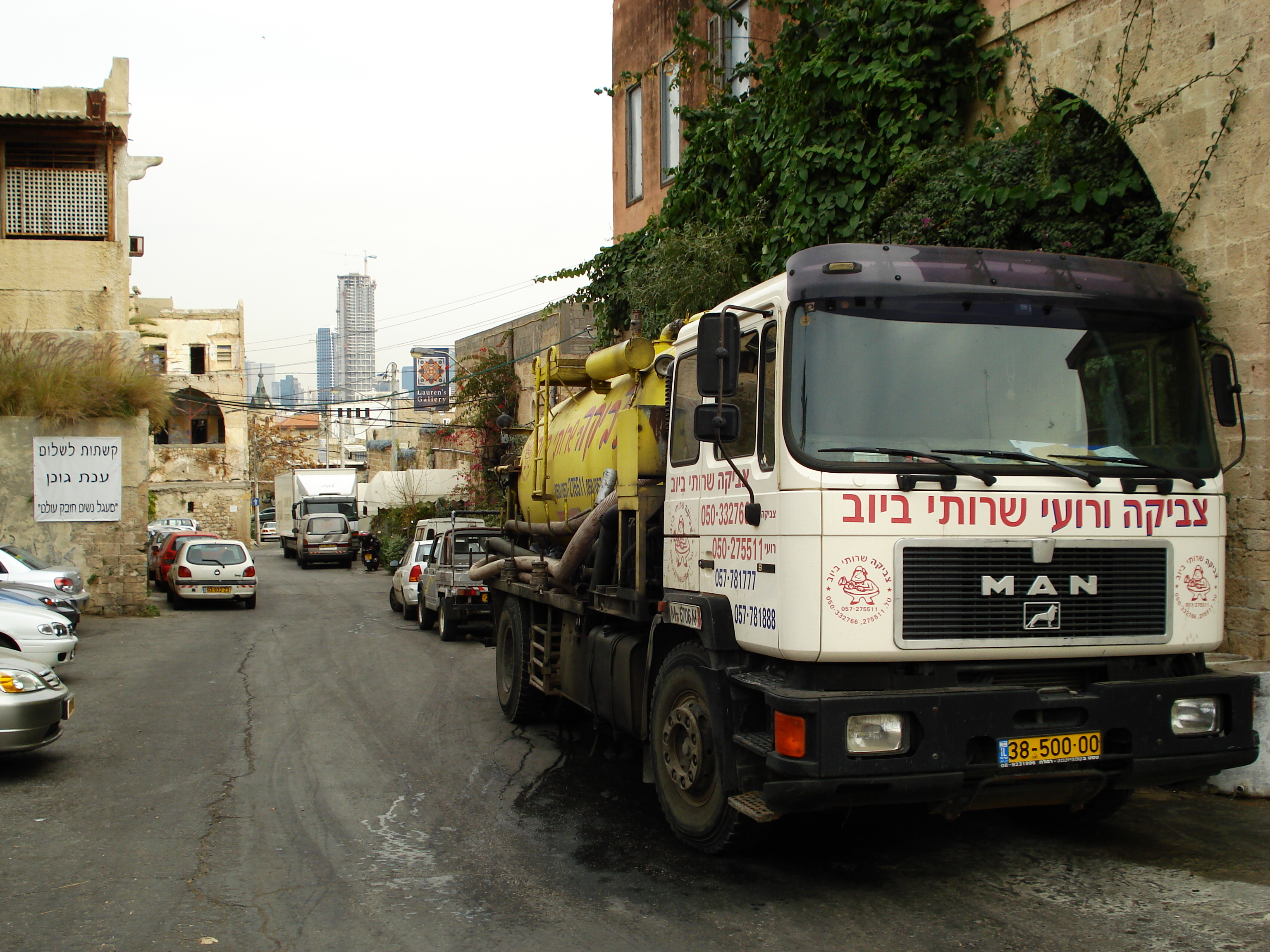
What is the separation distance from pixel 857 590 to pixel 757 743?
93 cm

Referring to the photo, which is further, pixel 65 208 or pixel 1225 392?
pixel 65 208

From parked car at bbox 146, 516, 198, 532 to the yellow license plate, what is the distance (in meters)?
38.1

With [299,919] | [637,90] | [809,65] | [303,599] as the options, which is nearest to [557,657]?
[299,919]

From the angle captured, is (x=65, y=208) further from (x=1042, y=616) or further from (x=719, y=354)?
(x=1042, y=616)

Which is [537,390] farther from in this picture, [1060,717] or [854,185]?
[1060,717]

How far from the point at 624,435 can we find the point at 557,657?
250 centimetres

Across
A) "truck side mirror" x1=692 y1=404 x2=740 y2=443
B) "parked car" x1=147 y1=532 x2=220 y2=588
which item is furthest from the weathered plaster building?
"parked car" x1=147 y1=532 x2=220 y2=588

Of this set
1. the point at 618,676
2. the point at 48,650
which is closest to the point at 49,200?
the point at 48,650

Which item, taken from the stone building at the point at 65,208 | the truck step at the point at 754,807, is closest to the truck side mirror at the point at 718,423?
the truck step at the point at 754,807

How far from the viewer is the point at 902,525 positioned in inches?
201

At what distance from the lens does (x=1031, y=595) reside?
526cm

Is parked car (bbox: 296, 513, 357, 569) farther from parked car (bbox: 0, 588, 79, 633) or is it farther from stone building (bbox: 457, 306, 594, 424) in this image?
parked car (bbox: 0, 588, 79, 633)

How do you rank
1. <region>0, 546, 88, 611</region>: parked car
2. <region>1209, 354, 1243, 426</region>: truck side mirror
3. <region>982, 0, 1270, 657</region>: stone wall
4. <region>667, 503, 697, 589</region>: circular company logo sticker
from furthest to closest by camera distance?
<region>0, 546, 88, 611</region>: parked car
<region>982, 0, 1270, 657</region>: stone wall
<region>667, 503, 697, 589</region>: circular company logo sticker
<region>1209, 354, 1243, 426</region>: truck side mirror

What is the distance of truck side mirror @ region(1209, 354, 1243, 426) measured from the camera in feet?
19.9
